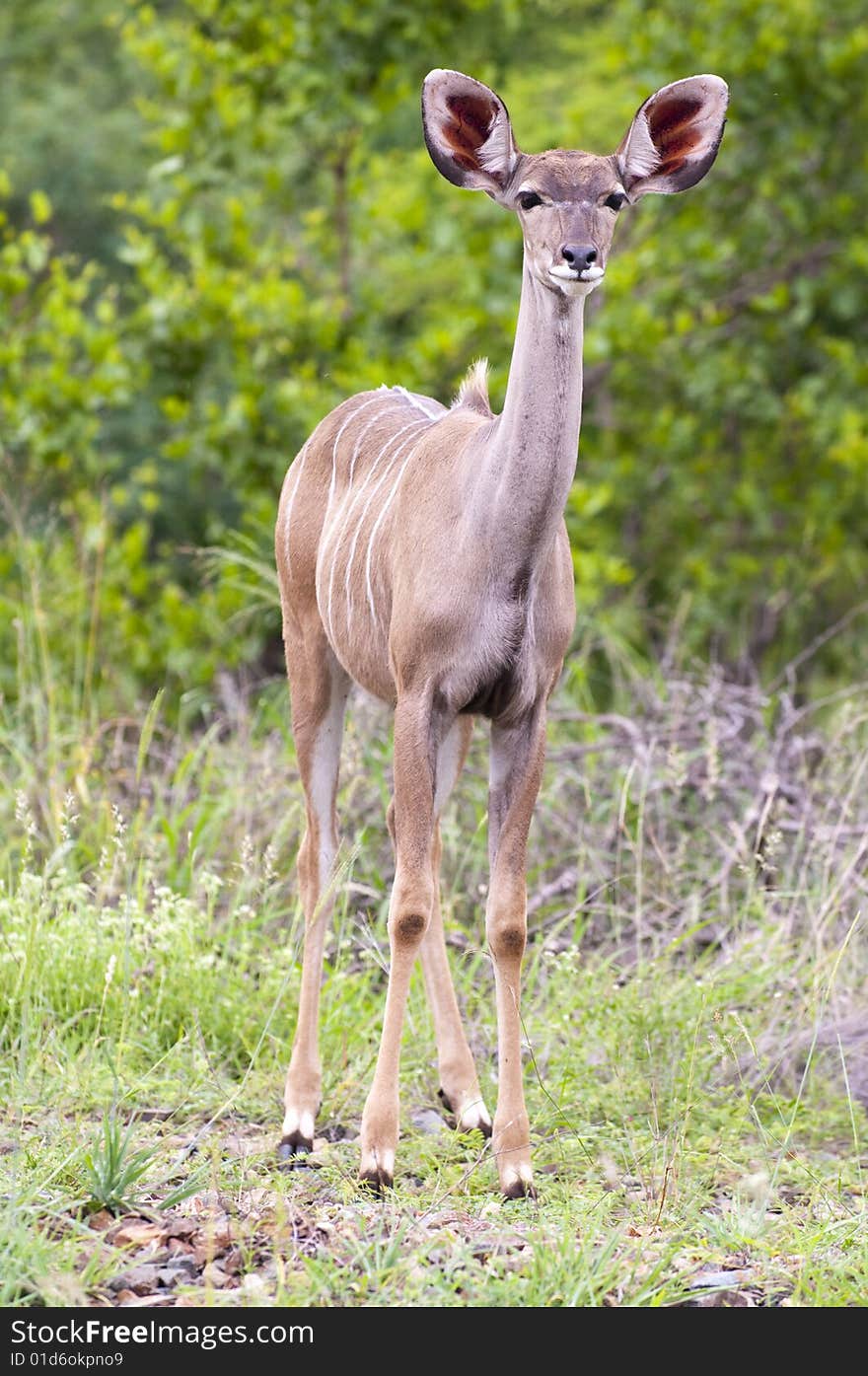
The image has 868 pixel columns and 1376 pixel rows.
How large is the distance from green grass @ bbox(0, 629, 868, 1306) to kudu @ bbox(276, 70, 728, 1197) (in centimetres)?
18

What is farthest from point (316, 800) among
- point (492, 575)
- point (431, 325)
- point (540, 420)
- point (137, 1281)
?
point (431, 325)

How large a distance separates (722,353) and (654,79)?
165cm

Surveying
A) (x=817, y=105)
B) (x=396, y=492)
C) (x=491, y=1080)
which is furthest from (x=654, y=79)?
(x=491, y=1080)

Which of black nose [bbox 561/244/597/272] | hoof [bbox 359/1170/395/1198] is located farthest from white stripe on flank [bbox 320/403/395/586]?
hoof [bbox 359/1170/395/1198]

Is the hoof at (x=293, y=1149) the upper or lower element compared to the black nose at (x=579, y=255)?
lower

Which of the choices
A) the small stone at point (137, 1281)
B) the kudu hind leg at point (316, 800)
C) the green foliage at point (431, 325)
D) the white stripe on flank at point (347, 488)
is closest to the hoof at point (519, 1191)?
the kudu hind leg at point (316, 800)

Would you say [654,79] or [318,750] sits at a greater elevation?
[654,79]

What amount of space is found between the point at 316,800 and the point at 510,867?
2.50 feet

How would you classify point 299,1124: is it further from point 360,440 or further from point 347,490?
point 360,440

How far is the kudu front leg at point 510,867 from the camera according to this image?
3994mm

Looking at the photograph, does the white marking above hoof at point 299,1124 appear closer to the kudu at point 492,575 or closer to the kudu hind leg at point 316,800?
the kudu at point 492,575
